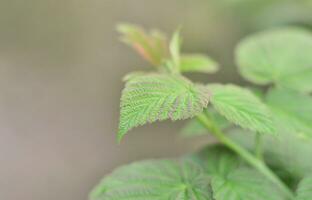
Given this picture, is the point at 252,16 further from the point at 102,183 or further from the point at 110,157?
the point at 102,183

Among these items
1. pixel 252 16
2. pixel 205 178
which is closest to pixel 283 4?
pixel 252 16

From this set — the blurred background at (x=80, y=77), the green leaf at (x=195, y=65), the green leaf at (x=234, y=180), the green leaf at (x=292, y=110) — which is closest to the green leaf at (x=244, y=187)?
the green leaf at (x=234, y=180)

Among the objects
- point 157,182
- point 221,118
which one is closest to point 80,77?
point 221,118

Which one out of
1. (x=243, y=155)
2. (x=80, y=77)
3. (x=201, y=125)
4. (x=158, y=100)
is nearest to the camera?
(x=158, y=100)

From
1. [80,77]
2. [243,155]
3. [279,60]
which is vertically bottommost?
[243,155]

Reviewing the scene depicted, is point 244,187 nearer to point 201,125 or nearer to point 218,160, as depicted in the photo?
point 218,160

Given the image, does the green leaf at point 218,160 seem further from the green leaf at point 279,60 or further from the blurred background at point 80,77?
the blurred background at point 80,77
